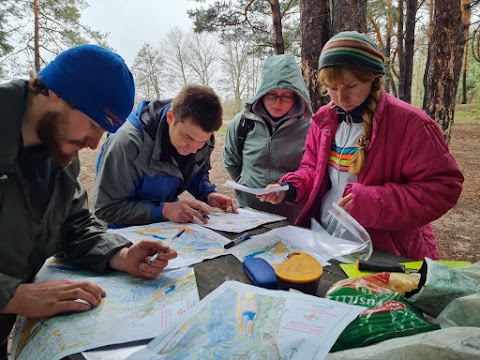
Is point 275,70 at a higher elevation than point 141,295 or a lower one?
higher

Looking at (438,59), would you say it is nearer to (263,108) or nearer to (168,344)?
(263,108)

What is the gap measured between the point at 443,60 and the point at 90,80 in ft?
15.9

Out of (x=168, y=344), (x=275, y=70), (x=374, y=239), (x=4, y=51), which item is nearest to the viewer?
(x=168, y=344)

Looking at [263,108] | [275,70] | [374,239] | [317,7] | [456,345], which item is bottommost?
[374,239]

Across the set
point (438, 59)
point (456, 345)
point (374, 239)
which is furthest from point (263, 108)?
point (438, 59)

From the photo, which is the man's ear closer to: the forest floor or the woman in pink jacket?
the woman in pink jacket

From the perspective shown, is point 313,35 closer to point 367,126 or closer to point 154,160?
point 367,126

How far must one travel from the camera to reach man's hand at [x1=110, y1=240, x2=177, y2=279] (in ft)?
4.04

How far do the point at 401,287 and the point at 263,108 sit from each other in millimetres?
1833

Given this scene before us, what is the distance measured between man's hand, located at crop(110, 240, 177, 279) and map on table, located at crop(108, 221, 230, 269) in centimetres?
8

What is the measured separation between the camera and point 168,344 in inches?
33.0

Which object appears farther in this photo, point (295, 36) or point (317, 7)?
point (295, 36)

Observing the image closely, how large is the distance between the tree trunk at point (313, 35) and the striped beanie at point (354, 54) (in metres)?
2.20

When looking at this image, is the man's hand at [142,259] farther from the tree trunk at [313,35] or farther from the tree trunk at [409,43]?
the tree trunk at [409,43]
